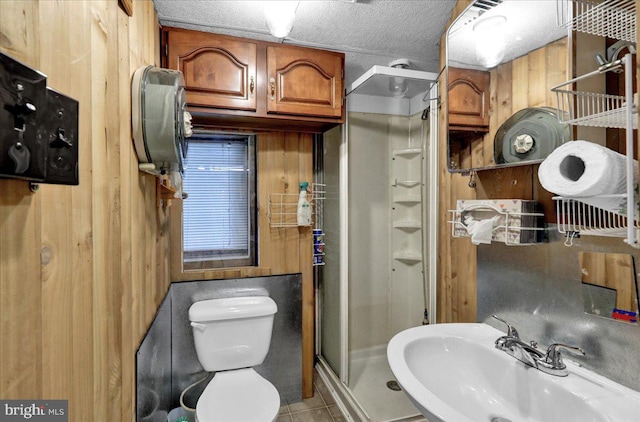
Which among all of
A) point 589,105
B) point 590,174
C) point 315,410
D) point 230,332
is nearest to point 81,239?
point 590,174

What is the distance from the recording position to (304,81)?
6.12ft

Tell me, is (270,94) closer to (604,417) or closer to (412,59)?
(412,59)

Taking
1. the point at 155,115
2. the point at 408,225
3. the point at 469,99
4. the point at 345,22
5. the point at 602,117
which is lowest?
the point at 408,225

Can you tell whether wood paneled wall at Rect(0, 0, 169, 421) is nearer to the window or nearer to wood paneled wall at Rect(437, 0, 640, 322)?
the window

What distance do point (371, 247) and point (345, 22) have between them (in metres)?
1.44

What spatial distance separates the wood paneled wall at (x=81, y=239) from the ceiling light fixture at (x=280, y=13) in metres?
0.52

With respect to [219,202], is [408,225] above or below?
below

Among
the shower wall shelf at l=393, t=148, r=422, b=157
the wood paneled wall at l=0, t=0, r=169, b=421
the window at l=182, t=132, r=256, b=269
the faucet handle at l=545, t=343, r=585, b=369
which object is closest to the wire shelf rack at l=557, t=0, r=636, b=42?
the faucet handle at l=545, t=343, r=585, b=369

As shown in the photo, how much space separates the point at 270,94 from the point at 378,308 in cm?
164

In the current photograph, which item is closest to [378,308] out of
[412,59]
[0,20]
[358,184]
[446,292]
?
[446,292]

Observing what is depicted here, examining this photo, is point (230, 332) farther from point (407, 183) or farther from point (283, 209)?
point (407, 183)

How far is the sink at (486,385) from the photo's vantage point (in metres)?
0.86

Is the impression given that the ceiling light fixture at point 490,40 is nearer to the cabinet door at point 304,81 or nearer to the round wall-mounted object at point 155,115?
the cabinet door at point 304,81

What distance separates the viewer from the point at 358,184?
2.22 metres
